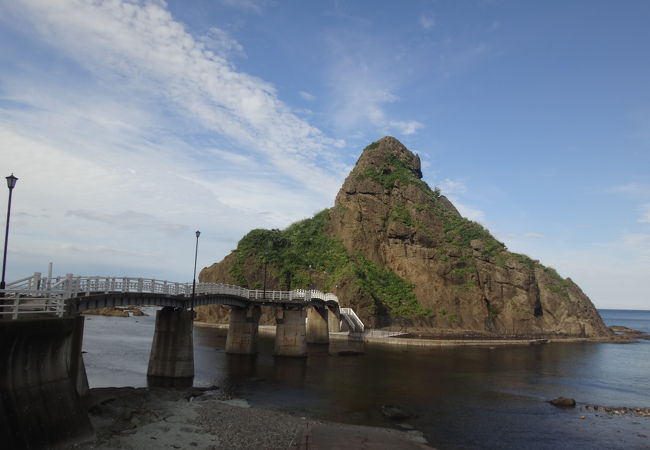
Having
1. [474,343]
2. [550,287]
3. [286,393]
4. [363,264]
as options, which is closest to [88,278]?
[286,393]

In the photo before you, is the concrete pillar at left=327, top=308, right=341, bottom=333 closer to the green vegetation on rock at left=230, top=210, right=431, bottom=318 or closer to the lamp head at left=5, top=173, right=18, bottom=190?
the green vegetation on rock at left=230, top=210, right=431, bottom=318

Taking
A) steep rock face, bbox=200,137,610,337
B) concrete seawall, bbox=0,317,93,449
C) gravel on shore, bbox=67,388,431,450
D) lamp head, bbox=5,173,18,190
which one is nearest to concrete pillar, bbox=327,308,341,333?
steep rock face, bbox=200,137,610,337

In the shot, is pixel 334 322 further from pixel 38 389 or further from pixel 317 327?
pixel 38 389

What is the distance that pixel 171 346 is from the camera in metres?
48.5

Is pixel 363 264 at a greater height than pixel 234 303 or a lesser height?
greater

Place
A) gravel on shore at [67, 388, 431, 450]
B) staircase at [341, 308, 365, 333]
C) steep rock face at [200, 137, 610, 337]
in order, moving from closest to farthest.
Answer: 1. gravel on shore at [67, 388, 431, 450]
2. staircase at [341, 308, 365, 333]
3. steep rock face at [200, 137, 610, 337]

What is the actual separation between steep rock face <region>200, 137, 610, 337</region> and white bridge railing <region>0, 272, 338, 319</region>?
56.2 metres

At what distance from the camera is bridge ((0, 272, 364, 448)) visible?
19719 millimetres

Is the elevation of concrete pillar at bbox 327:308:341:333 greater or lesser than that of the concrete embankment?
greater

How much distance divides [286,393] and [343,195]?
107218 millimetres

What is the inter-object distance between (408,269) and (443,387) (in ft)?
269

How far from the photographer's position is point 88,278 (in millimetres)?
34344

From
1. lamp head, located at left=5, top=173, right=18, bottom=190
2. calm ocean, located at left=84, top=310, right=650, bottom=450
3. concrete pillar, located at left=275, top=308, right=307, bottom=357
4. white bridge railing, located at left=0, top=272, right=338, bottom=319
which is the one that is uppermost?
lamp head, located at left=5, top=173, right=18, bottom=190

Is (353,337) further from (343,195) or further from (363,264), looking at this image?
(343,195)
